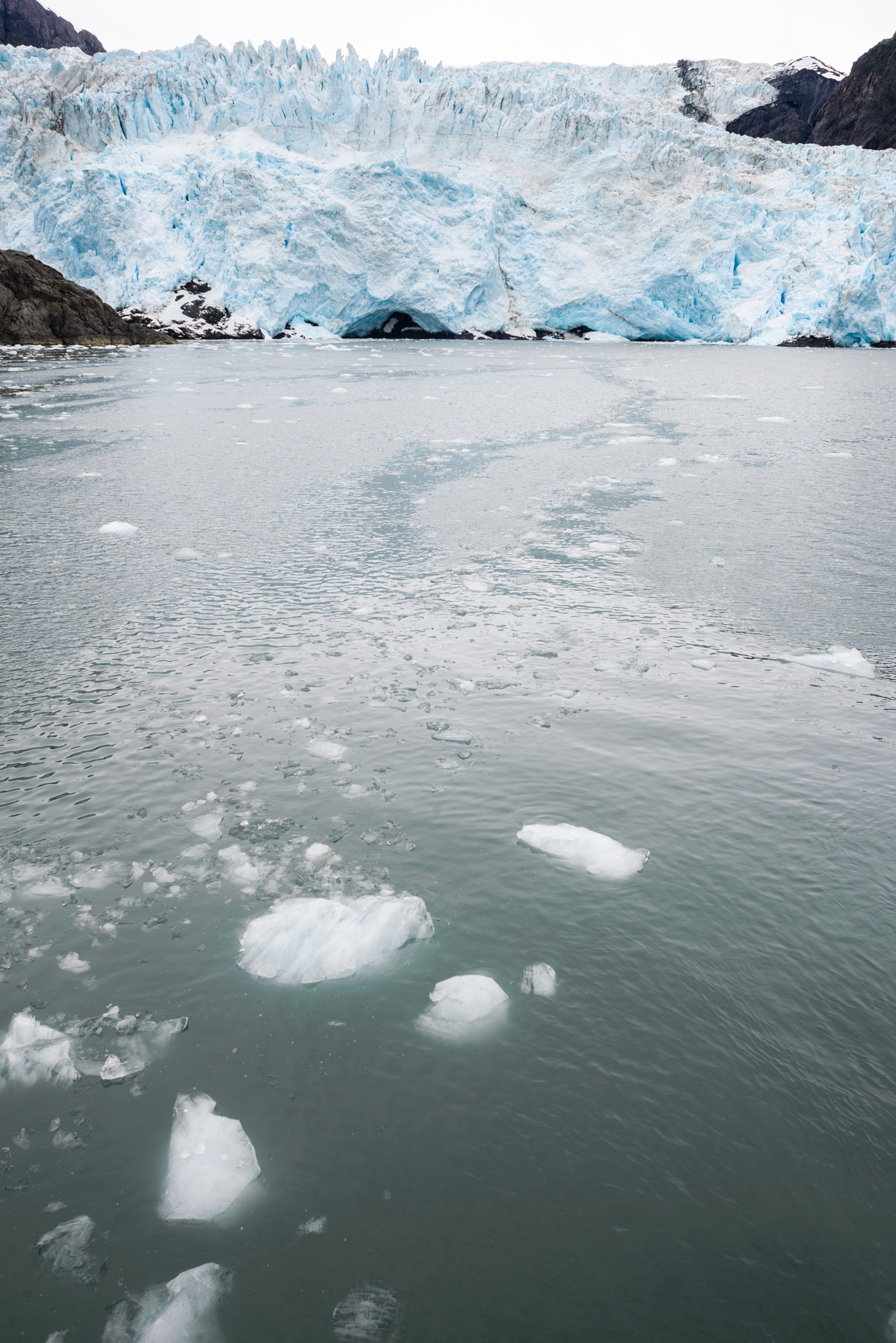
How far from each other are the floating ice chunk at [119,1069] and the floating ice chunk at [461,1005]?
65cm

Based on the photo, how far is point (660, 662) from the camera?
13.0 ft

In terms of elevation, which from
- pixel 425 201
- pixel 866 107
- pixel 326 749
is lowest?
pixel 326 749

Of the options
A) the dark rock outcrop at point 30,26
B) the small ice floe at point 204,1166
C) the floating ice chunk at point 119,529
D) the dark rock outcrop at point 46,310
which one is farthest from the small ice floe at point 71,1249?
the dark rock outcrop at point 30,26

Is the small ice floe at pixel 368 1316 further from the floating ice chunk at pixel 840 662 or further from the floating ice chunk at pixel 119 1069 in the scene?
the floating ice chunk at pixel 840 662

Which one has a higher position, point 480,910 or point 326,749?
point 480,910

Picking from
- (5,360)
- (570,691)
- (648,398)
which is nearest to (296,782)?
(570,691)

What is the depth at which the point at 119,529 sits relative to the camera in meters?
6.01

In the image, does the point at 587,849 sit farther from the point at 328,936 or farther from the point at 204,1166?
the point at 204,1166

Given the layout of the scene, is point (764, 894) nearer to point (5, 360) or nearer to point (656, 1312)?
point (656, 1312)

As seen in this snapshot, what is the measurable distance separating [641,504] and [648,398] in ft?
27.5

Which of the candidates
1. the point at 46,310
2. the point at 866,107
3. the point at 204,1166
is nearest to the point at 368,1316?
the point at 204,1166

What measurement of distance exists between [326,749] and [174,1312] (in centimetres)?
195

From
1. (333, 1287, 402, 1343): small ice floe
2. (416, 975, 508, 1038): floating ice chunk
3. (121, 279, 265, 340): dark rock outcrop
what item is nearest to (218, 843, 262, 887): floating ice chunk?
(416, 975, 508, 1038): floating ice chunk

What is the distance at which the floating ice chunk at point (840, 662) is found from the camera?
3871 millimetres
